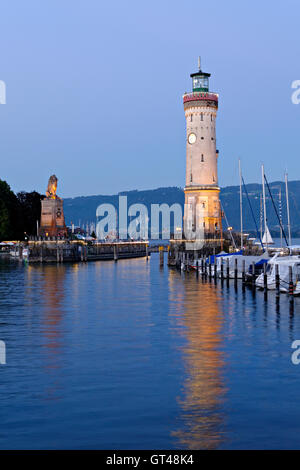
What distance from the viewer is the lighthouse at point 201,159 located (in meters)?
108

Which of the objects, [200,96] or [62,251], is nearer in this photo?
[200,96]

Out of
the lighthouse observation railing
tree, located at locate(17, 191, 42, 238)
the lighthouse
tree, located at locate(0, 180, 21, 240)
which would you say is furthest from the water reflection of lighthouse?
tree, located at locate(17, 191, 42, 238)

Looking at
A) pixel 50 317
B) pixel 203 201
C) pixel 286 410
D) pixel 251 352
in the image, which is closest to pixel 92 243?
pixel 203 201

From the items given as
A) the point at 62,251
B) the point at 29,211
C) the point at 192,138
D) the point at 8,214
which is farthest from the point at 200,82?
the point at 29,211

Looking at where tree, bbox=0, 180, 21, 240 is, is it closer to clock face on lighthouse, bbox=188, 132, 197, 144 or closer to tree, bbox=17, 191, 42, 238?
tree, bbox=17, 191, 42, 238

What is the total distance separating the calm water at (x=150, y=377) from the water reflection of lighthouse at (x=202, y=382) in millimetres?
38

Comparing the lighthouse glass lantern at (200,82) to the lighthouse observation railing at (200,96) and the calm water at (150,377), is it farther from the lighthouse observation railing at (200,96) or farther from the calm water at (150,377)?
the calm water at (150,377)

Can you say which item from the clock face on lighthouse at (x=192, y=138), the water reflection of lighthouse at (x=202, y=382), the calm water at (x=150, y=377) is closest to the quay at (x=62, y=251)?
the clock face on lighthouse at (x=192, y=138)

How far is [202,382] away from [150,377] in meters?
2.19

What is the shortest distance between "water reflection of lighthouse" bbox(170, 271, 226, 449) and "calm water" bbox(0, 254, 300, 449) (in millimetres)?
38

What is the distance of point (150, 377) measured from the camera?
24.2 metres

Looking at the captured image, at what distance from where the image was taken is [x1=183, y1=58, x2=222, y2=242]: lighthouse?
353ft

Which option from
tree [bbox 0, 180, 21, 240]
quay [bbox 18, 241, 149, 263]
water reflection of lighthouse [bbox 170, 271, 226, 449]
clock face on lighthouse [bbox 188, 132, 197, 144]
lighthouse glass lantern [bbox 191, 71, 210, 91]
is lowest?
water reflection of lighthouse [bbox 170, 271, 226, 449]

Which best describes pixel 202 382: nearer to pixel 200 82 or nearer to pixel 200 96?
pixel 200 96
